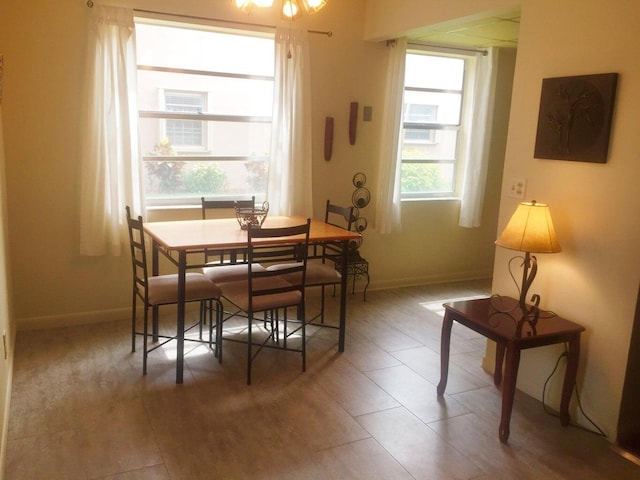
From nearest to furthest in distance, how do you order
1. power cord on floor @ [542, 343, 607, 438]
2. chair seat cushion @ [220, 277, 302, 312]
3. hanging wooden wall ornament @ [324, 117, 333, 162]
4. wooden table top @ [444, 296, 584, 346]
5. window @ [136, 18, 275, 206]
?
wooden table top @ [444, 296, 584, 346], power cord on floor @ [542, 343, 607, 438], chair seat cushion @ [220, 277, 302, 312], window @ [136, 18, 275, 206], hanging wooden wall ornament @ [324, 117, 333, 162]

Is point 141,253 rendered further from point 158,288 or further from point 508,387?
point 508,387

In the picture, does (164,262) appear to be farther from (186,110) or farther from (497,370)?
(497,370)

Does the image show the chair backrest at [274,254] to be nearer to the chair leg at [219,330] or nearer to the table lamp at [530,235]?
the chair leg at [219,330]

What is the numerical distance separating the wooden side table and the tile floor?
0.67 ft

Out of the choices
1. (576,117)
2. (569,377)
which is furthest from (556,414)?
(576,117)

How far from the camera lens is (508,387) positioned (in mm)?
2582

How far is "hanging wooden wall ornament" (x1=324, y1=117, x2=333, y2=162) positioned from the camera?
4.59 meters

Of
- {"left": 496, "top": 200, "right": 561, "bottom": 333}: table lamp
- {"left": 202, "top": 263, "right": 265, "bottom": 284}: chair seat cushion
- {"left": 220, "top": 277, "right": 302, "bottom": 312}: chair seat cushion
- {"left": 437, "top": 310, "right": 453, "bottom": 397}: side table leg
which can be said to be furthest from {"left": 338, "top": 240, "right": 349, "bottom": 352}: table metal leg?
{"left": 496, "top": 200, "right": 561, "bottom": 333}: table lamp

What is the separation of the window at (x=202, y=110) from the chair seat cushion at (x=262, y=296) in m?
1.25

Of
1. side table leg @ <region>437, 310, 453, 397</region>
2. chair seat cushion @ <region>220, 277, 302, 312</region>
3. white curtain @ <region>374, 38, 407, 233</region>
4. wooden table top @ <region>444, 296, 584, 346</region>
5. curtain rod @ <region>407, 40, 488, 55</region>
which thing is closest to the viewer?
wooden table top @ <region>444, 296, 584, 346</region>

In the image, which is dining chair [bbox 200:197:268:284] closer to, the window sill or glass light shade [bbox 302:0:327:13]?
glass light shade [bbox 302:0:327:13]

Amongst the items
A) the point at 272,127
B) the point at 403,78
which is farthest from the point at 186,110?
the point at 403,78

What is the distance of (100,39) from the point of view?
362 centimetres

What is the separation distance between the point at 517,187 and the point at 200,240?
6.31ft
